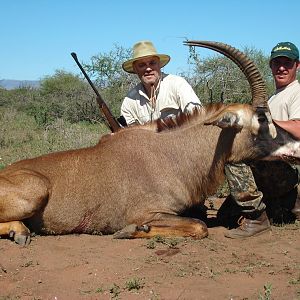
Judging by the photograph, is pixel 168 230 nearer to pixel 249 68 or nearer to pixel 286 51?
pixel 249 68

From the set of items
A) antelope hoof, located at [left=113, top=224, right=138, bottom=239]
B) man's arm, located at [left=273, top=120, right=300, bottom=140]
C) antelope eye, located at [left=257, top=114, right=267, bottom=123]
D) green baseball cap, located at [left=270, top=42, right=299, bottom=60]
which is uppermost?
green baseball cap, located at [left=270, top=42, right=299, bottom=60]

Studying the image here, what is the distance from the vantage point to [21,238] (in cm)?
562

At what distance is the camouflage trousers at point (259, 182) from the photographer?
598 cm

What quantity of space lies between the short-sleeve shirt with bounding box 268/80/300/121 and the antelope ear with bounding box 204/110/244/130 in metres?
0.77

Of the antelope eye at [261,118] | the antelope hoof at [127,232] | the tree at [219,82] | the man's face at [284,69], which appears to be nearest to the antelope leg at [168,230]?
the antelope hoof at [127,232]

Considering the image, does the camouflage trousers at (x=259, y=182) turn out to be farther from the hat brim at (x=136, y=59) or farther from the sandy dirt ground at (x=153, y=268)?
the hat brim at (x=136, y=59)

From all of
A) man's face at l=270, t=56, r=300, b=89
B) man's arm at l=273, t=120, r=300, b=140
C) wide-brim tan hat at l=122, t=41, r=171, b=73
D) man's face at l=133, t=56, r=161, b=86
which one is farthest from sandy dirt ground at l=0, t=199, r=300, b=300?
wide-brim tan hat at l=122, t=41, r=171, b=73

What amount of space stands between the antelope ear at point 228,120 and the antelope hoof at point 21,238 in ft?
7.63

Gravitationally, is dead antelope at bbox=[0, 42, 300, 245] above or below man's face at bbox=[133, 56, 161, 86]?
below

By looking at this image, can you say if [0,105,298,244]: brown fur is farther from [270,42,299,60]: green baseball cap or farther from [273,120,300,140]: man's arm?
[270,42,299,60]: green baseball cap

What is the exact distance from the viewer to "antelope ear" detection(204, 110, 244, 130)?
226 inches

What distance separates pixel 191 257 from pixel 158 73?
3.08 metres

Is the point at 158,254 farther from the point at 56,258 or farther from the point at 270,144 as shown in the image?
the point at 270,144

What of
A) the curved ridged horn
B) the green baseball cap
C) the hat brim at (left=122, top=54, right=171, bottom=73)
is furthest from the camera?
the hat brim at (left=122, top=54, right=171, bottom=73)
